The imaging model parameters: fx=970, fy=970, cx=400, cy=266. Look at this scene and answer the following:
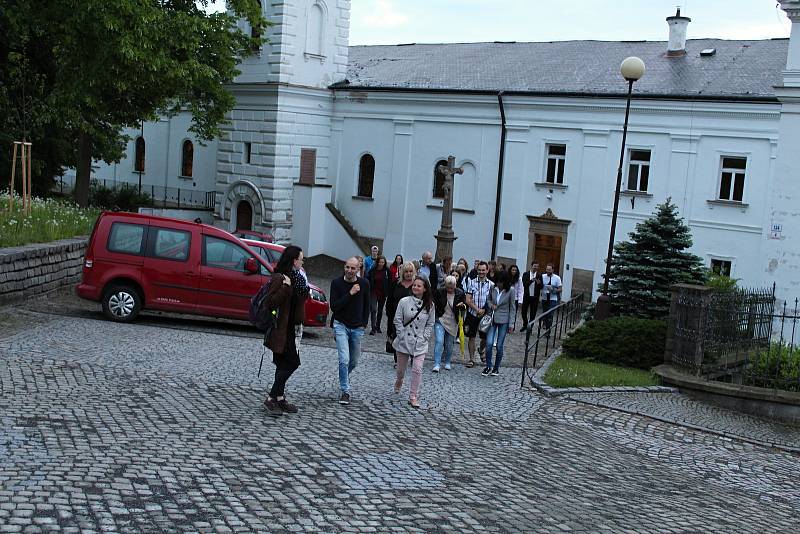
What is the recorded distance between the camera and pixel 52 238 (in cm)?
1989

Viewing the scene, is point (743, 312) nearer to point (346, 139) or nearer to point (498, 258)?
point (498, 258)

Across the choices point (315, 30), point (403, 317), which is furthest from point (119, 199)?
point (403, 317)

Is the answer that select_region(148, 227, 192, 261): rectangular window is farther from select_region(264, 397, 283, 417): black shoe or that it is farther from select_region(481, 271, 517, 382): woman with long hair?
select_region(264, 397, 283, 417): black shoe

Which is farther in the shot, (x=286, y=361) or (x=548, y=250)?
(x=548, y=250)

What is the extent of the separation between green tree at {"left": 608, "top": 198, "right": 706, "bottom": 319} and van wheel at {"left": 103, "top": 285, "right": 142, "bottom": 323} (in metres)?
9.43

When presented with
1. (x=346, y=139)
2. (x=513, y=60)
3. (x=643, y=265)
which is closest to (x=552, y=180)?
(x=513, y=60)

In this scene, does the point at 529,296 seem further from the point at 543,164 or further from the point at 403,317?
the point at 403,317

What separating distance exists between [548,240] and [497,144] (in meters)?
3.92

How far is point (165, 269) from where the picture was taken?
17.3 metres

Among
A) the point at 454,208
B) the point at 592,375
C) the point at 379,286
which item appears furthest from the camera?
the point at 454,208

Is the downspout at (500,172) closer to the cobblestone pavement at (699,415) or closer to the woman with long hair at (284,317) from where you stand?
the cobblestone pavement at (699,415)

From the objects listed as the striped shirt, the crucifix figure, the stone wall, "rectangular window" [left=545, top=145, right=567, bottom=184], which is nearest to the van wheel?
the stone wall

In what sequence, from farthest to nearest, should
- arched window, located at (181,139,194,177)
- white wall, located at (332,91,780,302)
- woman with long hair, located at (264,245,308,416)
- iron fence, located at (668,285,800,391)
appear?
arched window, located at (181,139,194,177)
white wall, located at (332,91,780,302)
iron fence, located at (668,285,800,391)
woman with long hair, located at (264,245,308,416)

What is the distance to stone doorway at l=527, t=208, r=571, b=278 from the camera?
3262 centimetres
